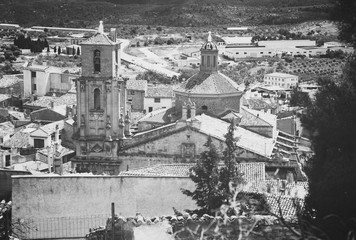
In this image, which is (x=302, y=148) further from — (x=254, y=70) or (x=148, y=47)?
(x=148, y=47)

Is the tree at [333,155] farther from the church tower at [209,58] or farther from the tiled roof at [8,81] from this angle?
the tiled roof at [8,81]

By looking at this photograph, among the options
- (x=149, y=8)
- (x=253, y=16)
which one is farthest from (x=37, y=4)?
(x=253, y=16)

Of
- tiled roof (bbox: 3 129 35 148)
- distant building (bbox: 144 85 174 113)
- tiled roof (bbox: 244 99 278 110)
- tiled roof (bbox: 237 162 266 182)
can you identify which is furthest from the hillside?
tiled roof (bbox: 237 162 266 182)

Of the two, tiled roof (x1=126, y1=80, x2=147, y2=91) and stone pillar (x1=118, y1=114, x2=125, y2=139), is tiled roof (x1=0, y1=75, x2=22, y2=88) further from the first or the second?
stone pillar (x1=118, y1=114, x2=125, y2=139)

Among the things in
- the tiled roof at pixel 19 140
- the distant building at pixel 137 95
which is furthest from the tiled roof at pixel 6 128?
the distant building at pixel 137 95

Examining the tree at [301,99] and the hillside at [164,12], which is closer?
the tree at [301,99]

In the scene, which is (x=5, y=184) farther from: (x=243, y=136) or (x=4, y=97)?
(x=4, y=97)
